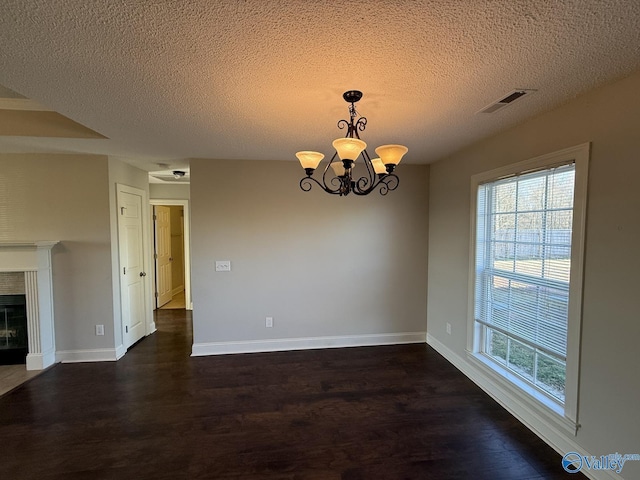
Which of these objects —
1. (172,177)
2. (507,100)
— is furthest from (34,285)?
(507,100)

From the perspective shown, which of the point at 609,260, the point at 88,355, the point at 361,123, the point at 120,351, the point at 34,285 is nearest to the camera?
the point at 609,260

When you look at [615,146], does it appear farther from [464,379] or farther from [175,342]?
[175,342]

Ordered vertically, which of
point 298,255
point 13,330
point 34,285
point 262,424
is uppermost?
point 298,255

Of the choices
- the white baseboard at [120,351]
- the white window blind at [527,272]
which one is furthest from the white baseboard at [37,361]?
the white window blind at [527,272]

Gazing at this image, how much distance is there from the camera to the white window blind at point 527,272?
2119 mm

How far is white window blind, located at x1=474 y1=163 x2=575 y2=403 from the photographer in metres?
Result: 2.12

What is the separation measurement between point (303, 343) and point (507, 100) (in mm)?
3315

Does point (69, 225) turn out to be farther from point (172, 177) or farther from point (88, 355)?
point (172, 177)

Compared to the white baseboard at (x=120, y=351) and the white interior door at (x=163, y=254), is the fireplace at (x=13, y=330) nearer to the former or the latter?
the white baseboard at (x=120, y=351)

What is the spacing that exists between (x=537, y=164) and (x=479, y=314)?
155cm

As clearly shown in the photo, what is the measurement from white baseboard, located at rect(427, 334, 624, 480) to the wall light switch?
2.91 meters

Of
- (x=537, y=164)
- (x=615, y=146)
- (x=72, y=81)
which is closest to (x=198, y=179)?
(x=72, y=81)
